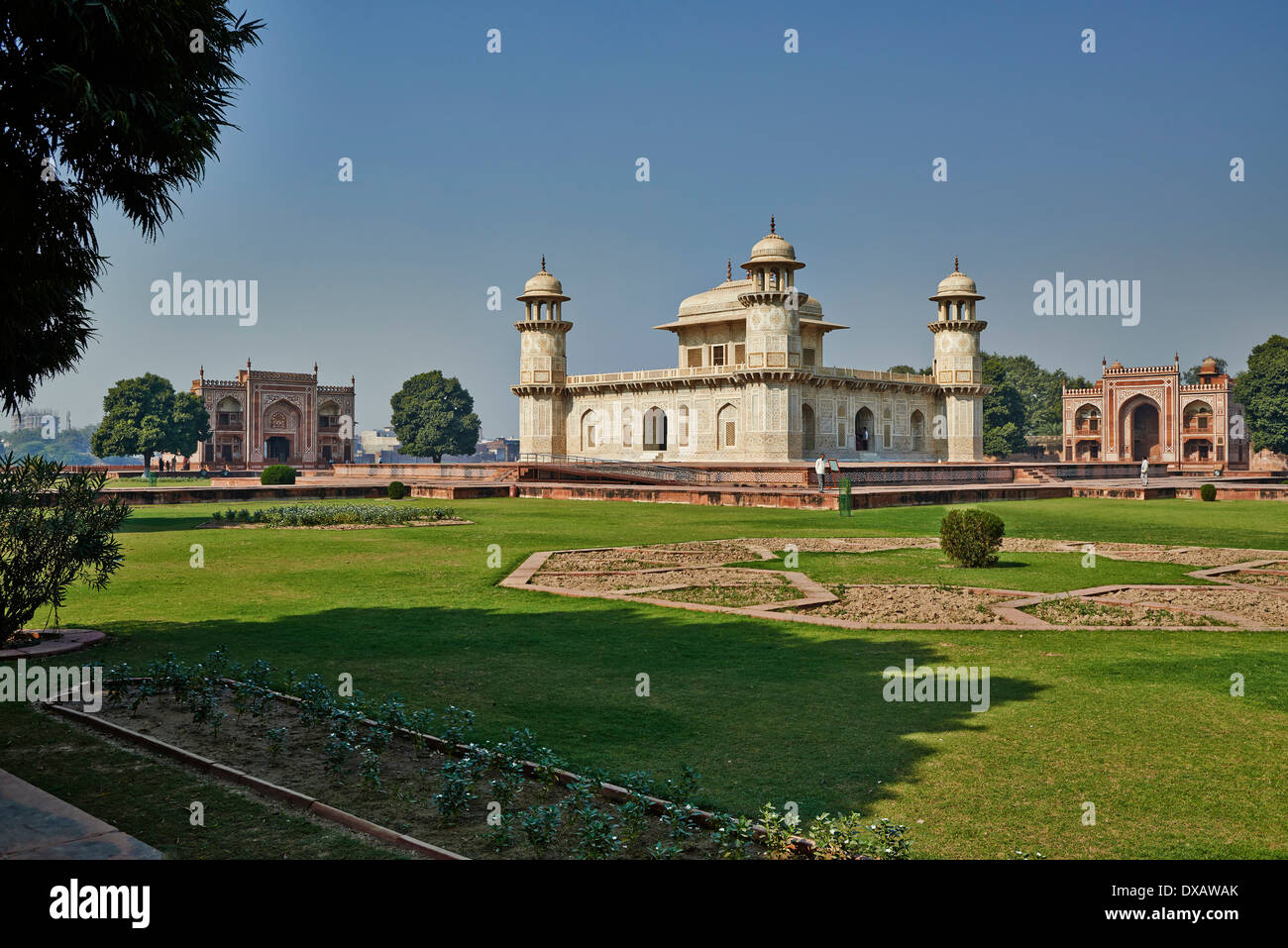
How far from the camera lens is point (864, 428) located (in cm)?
4384

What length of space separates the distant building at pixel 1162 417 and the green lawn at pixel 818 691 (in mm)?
52034

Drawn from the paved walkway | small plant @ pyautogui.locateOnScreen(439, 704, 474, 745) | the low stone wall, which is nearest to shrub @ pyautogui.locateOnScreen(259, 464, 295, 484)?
the low stone wall

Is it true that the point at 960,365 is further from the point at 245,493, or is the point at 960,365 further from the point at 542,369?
the point at 245,493

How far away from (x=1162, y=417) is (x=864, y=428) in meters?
24.9

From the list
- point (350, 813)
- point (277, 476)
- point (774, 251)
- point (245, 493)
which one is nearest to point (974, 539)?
point (350, 813)

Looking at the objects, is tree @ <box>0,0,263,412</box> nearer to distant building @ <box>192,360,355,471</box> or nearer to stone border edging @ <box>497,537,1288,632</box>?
stone border edging @ <box>497,537,1288,632</box>

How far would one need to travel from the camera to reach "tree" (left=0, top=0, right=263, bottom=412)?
4.91 m

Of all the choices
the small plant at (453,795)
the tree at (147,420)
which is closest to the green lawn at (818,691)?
the small plant at (453,795)

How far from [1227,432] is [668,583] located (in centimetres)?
5698

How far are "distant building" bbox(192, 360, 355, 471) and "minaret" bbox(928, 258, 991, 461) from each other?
39051 millimetres

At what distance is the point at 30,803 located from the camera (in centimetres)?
352

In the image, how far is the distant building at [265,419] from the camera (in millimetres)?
60875
